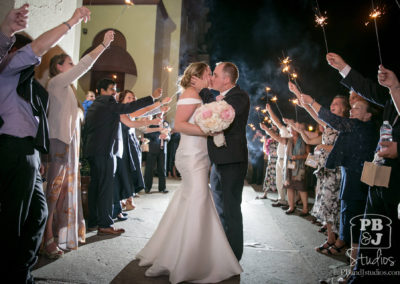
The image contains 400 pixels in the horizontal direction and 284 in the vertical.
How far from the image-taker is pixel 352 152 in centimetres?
332

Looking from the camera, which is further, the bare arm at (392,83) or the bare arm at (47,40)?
the bare arm at (392,83)

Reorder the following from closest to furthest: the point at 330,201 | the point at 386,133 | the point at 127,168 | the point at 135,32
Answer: the point at 386,133
the point at 330,201
the point at 127,168
the point at 135,32

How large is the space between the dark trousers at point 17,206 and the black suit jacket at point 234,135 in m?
1.78

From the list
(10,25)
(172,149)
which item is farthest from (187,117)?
(172,149)

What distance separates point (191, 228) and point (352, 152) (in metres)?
2.25

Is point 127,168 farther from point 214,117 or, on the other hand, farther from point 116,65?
point 116,65

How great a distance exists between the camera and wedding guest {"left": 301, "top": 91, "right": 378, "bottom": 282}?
3.17 m

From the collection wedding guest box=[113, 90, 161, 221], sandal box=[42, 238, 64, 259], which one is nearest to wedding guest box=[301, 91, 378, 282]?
wedding guest box=[113, 90, 161, 221]

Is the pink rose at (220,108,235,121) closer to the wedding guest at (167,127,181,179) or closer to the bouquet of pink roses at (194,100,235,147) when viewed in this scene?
the bouquet of pink roses at (194,100,235,147)

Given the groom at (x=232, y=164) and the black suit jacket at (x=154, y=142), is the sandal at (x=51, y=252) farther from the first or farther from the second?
the black suit jacket at (x=154, y=142)

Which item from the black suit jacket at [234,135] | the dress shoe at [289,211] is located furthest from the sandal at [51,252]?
the dress shoe at [289,211]

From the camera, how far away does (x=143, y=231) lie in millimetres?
4473

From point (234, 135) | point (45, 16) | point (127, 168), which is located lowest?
point (127, 168)

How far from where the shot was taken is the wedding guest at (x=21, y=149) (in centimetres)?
212
